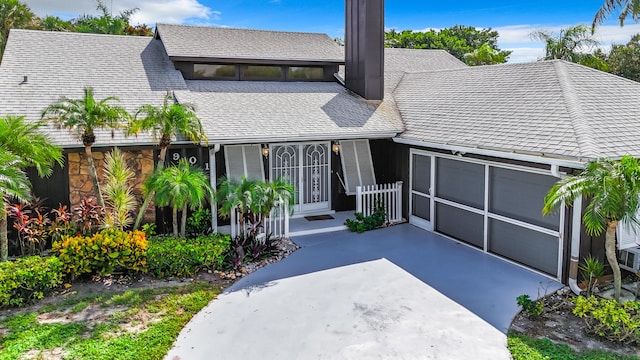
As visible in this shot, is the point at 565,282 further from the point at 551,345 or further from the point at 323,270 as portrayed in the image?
the point at 323,270

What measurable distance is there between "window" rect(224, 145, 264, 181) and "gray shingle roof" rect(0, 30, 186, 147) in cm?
230

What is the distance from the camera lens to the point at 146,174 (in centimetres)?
1125

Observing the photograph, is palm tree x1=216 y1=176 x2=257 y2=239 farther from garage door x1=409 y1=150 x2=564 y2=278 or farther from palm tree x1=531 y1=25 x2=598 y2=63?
palm tree x1=531 y1=25 x2=598 y2=63

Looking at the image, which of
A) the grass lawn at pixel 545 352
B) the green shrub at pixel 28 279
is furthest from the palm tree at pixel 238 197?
the grass lawn at pixel 545 352

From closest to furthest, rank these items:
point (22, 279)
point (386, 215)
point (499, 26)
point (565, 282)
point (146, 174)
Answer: point (22, 279), point (565, 282), point (146, 174), point (386, 215), point (499, 26)

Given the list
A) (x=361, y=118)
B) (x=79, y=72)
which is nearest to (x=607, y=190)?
(x=361, y=118)

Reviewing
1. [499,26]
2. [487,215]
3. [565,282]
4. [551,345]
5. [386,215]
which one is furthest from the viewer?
[499,26]

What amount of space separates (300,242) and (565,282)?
5879 millimetres

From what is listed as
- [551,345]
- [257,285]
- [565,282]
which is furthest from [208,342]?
[565,282]

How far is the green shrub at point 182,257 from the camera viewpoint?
9094mm

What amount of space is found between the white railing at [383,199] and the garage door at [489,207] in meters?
0.41

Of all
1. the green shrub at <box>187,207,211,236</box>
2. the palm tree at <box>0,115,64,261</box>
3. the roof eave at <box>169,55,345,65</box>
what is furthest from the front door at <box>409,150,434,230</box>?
the palm tree at <box>0,115,64,261</box>

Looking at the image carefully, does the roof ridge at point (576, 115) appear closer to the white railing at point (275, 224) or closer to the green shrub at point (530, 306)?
the green shrub at point (530, 306)

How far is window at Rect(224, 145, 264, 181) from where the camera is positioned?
12.5 m
